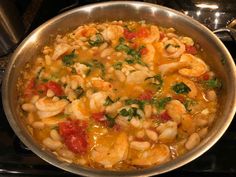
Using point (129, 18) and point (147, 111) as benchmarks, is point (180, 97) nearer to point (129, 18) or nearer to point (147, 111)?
point (147, 111)

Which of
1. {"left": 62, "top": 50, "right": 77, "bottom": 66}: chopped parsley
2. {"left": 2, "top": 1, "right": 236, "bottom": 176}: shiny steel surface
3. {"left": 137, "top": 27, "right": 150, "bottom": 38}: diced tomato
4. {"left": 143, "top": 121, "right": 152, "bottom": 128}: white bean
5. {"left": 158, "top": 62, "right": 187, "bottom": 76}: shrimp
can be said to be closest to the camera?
{"left": 2, "top": 1, "right": 236, "bottom": 176}: shiny steel surface

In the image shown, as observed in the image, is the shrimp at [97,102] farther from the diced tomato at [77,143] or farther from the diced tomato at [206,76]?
the diced tomato at [206,76]

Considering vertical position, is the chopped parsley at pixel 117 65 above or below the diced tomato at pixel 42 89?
below

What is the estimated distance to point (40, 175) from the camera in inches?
65.2

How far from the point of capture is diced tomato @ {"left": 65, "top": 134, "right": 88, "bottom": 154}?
161 centimetres

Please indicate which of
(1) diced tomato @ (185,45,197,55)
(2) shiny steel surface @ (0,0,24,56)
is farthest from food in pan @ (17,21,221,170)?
(2) shiny steel surface @ (0,0,24,56)

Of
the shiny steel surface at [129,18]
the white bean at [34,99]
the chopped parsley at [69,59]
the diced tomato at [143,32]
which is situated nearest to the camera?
the shiny steel surface at [129,18]

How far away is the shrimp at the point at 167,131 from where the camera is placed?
5.32ft

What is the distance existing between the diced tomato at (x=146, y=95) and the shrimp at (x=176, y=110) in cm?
11

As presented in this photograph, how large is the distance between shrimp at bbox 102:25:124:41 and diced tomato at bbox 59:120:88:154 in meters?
0.63

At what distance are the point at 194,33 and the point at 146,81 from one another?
46 centimetres

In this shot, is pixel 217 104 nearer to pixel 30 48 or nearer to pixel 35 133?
pixel 35 133

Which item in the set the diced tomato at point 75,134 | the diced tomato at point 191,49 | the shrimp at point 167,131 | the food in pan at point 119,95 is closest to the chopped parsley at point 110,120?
the food in pan at point 119,95

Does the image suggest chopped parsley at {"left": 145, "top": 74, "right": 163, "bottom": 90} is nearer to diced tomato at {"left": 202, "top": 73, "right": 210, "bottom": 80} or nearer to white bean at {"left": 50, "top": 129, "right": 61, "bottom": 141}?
diced tomato at {"left": 202, "top": 73, "right": 210, "bottom": 80}
